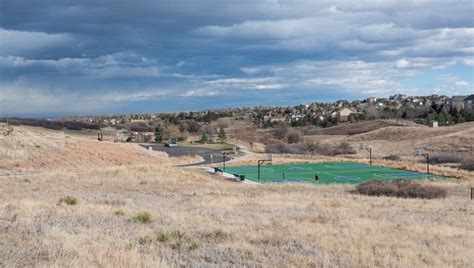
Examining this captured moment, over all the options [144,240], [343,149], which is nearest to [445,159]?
[343,149]

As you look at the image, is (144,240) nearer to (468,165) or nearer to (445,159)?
(468,165)

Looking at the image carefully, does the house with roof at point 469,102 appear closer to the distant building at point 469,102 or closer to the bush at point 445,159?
the distant building at point 469,102

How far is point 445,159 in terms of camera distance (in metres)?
66.6

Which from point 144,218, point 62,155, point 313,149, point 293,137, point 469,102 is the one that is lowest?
point 313,149

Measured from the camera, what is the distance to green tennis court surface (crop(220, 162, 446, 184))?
153 ft

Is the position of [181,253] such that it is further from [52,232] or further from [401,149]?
[401,149]

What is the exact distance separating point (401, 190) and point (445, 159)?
39.3 metres

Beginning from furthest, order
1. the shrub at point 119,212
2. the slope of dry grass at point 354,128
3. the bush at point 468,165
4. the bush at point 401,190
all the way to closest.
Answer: the slope of dry grass at point 354,128, the bush at point 468,165, the bush at point 401,190, the shrub at point 119,212

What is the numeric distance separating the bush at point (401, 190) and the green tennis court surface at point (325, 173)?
1143cm

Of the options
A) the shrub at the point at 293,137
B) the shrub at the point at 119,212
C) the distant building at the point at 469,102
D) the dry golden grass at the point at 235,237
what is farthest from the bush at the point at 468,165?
the distant building at the point at 469,102

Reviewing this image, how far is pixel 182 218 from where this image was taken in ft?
51.4

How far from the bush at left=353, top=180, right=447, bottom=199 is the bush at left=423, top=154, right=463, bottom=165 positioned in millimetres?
35382

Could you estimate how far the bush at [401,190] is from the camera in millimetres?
29930

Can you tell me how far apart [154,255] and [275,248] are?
2.64 m
